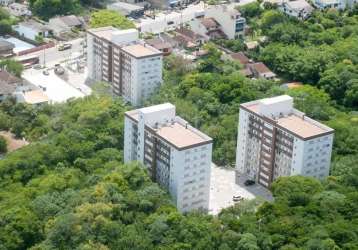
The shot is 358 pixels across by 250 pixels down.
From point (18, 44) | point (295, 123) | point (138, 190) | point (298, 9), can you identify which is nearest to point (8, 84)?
point (18, 44)

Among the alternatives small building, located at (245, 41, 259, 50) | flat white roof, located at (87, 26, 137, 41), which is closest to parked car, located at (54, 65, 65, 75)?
flat white roof, located at (87, 26, 137, 41)

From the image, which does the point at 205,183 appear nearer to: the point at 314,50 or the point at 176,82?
the point at 176,82

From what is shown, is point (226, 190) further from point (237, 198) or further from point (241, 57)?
point (241, 57)

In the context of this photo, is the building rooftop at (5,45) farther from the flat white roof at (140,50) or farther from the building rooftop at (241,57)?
the building rooftop at (241,57)

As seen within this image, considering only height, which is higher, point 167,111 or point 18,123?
point 167,111

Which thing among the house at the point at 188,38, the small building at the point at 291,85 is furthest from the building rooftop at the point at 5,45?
→ the small building at the point at 291,85

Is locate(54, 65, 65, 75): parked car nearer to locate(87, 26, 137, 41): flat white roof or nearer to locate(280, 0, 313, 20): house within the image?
locate(87, 26, 137, 41): flat white roof

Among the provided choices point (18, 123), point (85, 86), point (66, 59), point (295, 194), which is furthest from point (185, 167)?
point (66, 59)
